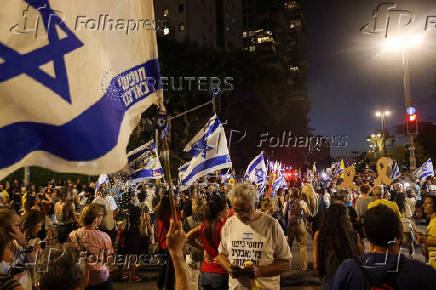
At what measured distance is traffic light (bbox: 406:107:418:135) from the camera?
1343 centimetres

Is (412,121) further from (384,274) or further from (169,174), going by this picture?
(169,174)

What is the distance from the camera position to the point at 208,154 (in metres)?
9.32

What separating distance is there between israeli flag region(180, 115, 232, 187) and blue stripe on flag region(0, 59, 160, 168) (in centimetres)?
682

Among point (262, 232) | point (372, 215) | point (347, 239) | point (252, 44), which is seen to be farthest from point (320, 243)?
point (252, 44)

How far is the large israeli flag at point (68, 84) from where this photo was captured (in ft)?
6.55

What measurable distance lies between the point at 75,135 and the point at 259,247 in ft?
7.52

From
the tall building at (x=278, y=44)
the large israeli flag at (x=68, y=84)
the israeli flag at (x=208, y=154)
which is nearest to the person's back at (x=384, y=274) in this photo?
the large israeli flag at (x=68, y=84)

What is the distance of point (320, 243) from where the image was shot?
4.21 m

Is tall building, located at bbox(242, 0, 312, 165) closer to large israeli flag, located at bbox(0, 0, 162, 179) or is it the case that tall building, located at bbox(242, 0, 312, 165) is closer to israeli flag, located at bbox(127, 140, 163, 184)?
israeli flag, located at bbox(127, 140, 163, 184)

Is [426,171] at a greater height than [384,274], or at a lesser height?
greater

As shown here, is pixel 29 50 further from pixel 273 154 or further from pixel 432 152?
pixel 432 152

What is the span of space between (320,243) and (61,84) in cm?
321

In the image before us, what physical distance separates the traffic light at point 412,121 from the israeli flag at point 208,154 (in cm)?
765

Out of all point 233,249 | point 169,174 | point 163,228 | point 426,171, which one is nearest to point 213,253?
point 233,249
